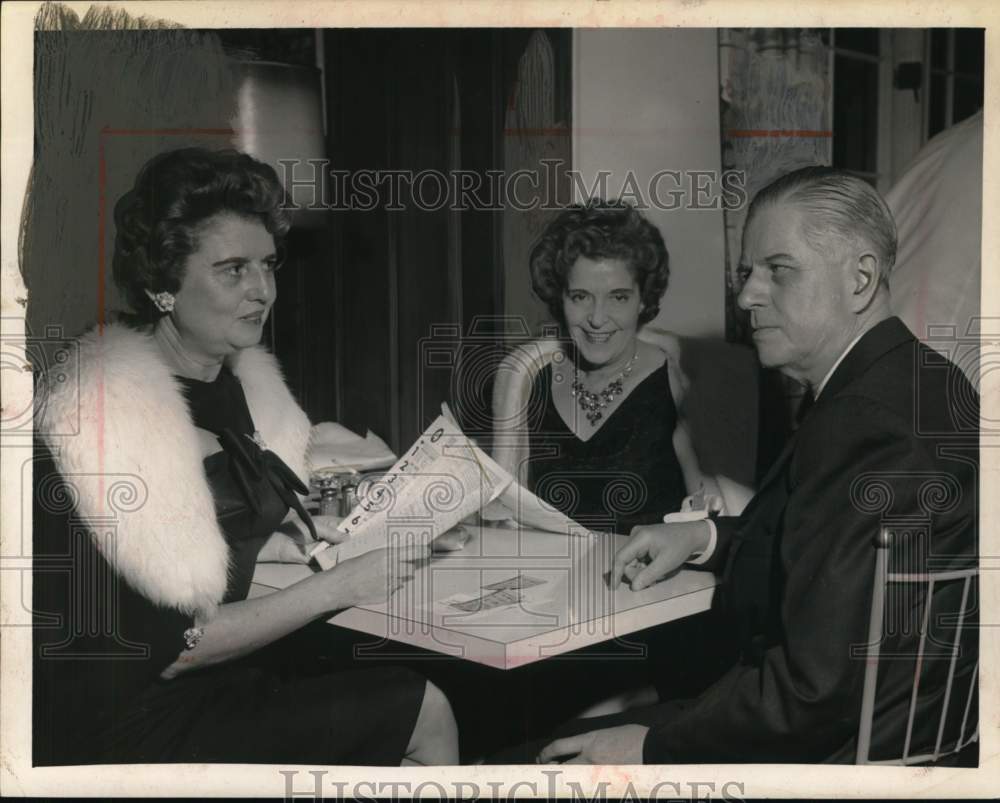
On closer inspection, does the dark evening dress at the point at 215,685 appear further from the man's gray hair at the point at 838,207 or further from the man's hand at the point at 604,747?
the man's gray hair at the point at 838,207

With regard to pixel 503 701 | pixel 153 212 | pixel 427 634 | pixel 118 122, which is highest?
pixel 118 122

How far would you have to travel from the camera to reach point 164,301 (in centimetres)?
238

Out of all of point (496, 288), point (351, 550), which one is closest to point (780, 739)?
point (351, 550)

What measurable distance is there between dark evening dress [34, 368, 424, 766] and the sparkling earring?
189mm

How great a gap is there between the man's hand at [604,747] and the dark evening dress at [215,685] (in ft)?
1.23

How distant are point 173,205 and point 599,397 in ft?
3.64

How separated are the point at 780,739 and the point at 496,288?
4.11 ft

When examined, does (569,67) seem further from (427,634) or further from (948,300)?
(427,634)

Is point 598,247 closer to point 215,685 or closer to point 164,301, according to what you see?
point 164,301

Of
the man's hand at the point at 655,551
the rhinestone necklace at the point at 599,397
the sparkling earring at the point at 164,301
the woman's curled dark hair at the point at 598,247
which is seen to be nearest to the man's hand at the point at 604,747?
the man's hand at the point at 655,551

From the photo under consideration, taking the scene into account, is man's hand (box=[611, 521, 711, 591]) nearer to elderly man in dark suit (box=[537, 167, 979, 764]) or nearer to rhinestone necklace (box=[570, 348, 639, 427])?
elderly man in dark suit (box=[537, 167, 979, 764])

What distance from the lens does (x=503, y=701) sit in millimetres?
2477

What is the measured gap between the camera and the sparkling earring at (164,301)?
7.80 ft

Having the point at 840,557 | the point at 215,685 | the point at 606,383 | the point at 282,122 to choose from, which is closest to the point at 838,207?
the point at 606,383
